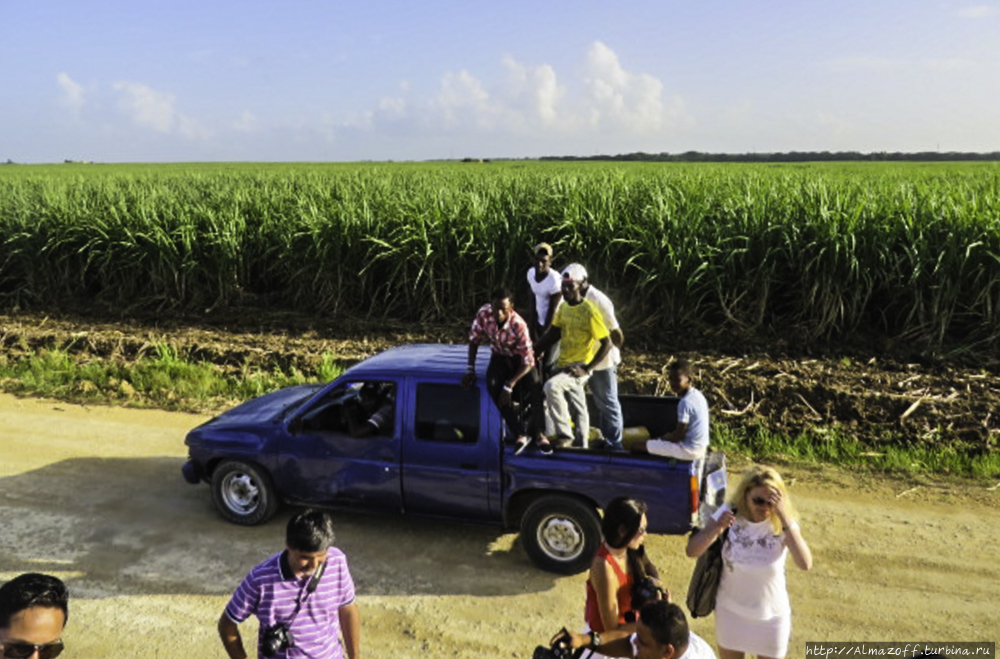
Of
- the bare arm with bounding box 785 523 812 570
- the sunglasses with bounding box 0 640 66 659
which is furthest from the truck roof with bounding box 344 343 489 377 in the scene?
the sunglasses with bounding box 0 640 66 659

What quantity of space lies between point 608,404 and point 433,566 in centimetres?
195

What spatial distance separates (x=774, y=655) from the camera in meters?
4.43

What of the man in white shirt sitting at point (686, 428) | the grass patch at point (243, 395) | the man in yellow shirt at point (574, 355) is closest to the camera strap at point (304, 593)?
the man in white shirt sitting at point (686, 428)

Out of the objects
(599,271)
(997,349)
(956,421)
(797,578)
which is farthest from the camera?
(599,271)

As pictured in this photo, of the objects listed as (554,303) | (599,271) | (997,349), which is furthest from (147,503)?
(997,349)

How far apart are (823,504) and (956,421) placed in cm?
266

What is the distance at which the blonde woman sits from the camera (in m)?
4.36

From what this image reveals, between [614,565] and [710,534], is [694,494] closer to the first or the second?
[710,534]

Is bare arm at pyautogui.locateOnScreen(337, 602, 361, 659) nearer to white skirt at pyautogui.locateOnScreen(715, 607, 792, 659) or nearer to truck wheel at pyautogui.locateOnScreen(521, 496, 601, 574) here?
white skirt at pyautogui.locateOnScreen(715, 607, 792, 659)

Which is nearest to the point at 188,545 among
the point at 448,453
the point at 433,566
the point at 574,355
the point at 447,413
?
the point at 433,566

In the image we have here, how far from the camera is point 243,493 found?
7402 mm

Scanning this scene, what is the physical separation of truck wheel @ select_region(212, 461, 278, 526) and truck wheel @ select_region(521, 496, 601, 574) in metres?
2.25

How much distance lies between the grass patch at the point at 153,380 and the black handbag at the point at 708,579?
24.2 feet

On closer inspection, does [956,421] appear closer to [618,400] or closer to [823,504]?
[823,504]
